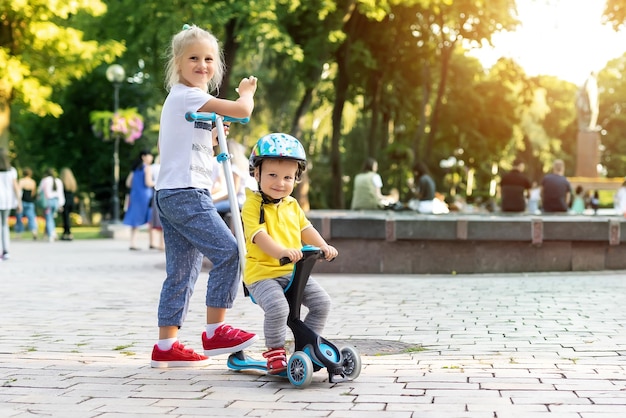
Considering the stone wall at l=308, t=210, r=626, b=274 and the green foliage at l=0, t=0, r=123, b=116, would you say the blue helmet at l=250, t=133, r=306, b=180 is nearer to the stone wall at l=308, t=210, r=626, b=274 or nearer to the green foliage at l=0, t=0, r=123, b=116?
the stone wall at l=308, t=210, r=626, b=274

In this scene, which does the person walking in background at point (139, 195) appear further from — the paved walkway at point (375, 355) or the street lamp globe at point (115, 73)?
the street lamp globe at point (115, 73)

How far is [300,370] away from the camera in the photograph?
521 centimetres

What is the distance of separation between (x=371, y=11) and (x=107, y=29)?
269 inches

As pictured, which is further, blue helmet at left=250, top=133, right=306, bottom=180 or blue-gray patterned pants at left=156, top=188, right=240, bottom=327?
blue-gray patterned pants at left=156, top=188, right=240, bottom=327

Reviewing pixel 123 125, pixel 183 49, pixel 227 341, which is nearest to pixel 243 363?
pixel 227 341

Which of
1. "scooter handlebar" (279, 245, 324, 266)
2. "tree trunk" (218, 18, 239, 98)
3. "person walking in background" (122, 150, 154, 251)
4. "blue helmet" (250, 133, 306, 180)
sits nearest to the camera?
"scooter handlebar" (279, 245, 324, 266)

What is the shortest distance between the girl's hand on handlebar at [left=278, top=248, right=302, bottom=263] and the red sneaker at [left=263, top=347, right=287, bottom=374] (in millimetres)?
529

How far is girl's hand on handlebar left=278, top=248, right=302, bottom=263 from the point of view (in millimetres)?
5172

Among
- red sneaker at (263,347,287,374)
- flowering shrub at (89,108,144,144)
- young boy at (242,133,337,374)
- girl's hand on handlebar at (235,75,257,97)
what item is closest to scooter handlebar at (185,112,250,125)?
girl's hand on handlebar at (235,75,257,97)

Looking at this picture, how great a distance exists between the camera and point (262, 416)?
4.48 m

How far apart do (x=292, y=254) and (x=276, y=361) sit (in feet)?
1.98

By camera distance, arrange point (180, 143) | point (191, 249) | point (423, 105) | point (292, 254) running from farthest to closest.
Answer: point (423, 105), point (191, 249), point (180, 143), point (292, 254)

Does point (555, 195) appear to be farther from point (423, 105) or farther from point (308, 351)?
point (423, 105)

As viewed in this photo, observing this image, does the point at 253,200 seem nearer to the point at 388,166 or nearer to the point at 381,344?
the point at 381,344
